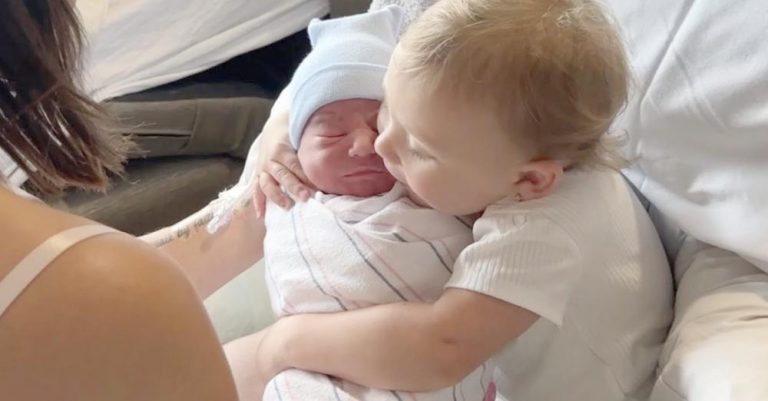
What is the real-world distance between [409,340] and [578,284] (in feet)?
0.53

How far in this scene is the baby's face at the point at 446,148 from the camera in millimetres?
789

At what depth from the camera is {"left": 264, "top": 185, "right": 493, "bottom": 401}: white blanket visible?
884 mm

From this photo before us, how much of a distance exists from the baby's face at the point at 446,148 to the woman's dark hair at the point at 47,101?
26 centimetres

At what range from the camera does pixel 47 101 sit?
789 mm

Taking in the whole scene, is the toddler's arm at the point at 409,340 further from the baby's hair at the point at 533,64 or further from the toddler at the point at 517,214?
the baby's hair at the point at 533,64

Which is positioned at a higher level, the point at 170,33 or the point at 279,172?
the point at 279,172

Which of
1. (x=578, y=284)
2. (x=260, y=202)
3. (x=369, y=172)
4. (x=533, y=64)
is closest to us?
(x=533, y=64)

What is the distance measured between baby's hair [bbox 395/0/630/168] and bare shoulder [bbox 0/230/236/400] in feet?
0.92

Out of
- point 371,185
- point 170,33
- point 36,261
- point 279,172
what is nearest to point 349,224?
point 371,185

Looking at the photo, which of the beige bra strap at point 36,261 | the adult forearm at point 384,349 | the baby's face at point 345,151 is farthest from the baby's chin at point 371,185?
the beige bra strap at point 36,261

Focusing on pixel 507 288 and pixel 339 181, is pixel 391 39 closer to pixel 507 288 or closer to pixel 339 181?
pixel 339 181

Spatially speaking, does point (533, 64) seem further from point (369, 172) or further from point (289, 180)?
point (289, 180)

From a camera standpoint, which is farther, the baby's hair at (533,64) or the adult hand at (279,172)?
the adult hand at (279,172)

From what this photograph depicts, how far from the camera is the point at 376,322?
0.86 meters
